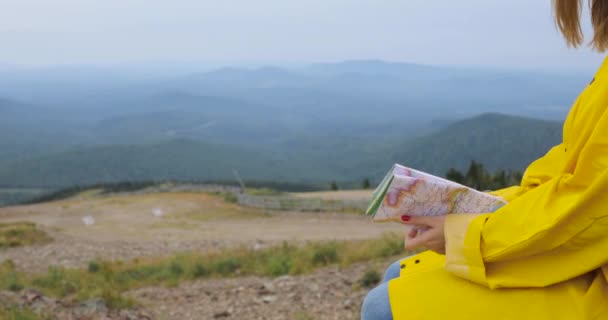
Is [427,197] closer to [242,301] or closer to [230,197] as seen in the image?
[242,301]

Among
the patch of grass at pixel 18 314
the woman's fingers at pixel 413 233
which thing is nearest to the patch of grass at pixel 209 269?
the patch of grass at pixel 18 314

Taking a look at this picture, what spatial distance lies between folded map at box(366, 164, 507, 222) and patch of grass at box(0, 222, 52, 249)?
14.6m

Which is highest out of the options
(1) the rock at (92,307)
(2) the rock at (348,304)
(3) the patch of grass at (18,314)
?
(3) the patch of grass at (18,314)

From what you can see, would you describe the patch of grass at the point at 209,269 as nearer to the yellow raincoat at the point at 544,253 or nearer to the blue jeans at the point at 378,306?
the blue jeans at the point at 378,306

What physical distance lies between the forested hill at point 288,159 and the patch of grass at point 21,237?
97.1 meters

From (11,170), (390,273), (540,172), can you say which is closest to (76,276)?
(390,273)

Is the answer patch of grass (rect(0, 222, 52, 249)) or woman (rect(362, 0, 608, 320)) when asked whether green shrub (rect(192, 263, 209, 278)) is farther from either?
patch of grass (rect(0, 222, 52, 249))

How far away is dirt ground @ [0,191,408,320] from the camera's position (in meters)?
5.87

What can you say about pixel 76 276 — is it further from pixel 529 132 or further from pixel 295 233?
pixel 529 132

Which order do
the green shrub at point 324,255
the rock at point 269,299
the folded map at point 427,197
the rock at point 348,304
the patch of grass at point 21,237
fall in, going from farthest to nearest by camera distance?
the patch of grass at point 21,237 < the green shrub at point 324,255 < the rock at point 269,299 < the rock at point 348,304 < the folded map at point 427,197

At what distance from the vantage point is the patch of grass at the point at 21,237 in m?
15.2

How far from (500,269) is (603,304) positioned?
0.90 feet

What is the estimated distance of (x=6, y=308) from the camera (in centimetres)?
564

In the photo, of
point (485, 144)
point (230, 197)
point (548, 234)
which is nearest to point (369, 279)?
point (548, 234)
